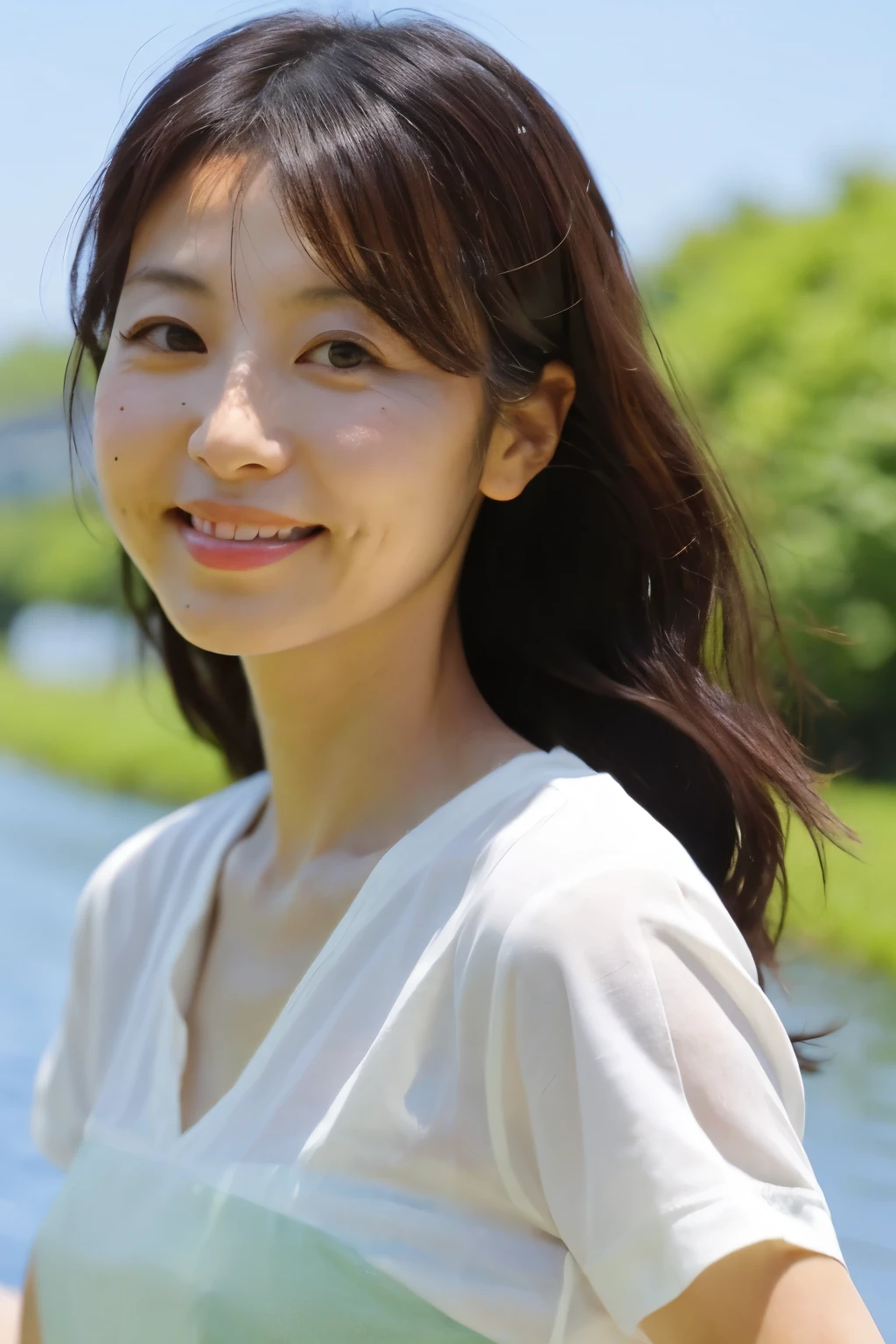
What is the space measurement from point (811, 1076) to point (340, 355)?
1035mm

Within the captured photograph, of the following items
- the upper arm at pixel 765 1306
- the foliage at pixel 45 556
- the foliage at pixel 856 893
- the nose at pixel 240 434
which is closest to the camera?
the upper arm at pixel 765 1306

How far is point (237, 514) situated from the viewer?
975mm

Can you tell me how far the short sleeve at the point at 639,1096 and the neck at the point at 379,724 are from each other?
0.27 m

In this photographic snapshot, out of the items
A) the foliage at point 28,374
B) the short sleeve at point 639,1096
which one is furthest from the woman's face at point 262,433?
the foliage at point 28,374

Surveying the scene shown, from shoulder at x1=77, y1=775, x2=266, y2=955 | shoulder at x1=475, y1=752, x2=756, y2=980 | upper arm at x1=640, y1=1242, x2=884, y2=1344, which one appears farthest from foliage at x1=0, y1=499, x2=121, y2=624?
upper arm at x1=640, y1=1242, x2=884, y2=1344

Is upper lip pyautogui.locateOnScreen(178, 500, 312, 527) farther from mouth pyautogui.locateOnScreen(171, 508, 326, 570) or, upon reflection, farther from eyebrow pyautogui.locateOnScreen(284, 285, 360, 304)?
eyebrow pyautogui.locateOnScreen(284, 285, 360, 304)

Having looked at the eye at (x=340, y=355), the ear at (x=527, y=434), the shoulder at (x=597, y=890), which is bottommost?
the shoulder at (x=597, y=890)

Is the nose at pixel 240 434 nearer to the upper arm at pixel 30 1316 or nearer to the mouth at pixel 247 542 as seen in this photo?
the mouth at pixel 247 542

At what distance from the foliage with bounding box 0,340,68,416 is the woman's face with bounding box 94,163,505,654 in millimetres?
4769

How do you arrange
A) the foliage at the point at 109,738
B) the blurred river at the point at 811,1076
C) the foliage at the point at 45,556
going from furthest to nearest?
the foliage at the point at 45,556 < the foliage at the point at 109,738 < the blurred river at the point at 811,1076

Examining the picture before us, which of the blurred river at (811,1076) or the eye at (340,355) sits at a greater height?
the eye at (340,355)

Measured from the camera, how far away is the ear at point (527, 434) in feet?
3.54

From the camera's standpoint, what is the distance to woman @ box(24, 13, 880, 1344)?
825 mm

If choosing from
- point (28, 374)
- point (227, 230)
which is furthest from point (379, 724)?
point (28, 374)
